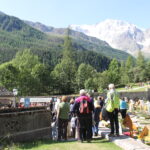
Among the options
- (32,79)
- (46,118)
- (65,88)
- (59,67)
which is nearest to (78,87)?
(65,88)

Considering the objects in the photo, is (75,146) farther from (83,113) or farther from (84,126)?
(83,113)

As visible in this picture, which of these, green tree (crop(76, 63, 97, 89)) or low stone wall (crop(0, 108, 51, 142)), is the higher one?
green tree (crop(76, 63, 97, 89))

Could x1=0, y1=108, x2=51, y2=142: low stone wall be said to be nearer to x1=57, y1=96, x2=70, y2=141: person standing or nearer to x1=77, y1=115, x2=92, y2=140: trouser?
x1=57, y1=96, x2=70, y2=141: person standing

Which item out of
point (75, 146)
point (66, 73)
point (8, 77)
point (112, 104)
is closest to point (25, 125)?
point (75, 146)

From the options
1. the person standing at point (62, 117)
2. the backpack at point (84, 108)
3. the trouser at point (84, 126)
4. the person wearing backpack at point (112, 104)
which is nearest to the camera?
the backpack at point (84, 108)

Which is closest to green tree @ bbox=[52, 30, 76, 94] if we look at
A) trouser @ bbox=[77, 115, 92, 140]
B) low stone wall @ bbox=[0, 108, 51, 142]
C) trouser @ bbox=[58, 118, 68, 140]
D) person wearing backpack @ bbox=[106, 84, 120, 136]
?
low stone wall @ bbox=[0, 108, 51, 142]

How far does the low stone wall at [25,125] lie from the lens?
995 centimetres

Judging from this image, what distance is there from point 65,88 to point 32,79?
19.6 metres

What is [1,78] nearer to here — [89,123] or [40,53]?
[89,123]

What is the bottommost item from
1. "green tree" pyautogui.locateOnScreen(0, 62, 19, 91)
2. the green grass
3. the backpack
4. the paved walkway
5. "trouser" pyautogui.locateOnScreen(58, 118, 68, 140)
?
the green grass

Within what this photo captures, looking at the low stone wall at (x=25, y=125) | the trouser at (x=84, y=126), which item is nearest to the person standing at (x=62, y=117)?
the low stone wall at (x=25, y=125)

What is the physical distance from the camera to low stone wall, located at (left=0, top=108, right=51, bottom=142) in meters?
9.95

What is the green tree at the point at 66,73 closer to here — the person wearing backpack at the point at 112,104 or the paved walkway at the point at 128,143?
the person wearing backpack at the point at 112,104

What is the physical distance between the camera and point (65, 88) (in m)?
100
